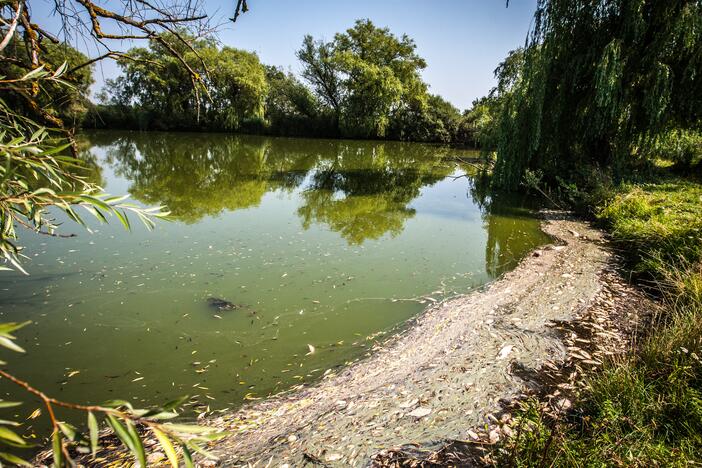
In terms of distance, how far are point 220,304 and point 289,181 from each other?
1019cm

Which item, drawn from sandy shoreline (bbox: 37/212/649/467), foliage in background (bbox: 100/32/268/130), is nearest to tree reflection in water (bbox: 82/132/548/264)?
sandy shoreline (bbox: 37/212/649/467)

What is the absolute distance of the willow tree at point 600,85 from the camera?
31.5ft

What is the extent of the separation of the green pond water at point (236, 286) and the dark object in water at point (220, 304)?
9 centimetres

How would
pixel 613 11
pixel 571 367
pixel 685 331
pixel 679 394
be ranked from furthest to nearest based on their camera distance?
pixel 613 11 → pixel 571 367 → pixel 685 331 → pixel 679 394

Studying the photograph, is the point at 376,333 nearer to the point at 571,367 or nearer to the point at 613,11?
the point at 571,367

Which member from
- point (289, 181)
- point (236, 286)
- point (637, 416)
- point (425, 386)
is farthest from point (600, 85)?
point (289, 181)

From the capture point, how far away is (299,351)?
4387mm

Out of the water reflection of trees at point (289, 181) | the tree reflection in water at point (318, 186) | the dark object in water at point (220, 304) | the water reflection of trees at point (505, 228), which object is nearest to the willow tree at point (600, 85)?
the water reflection of trees at point (505, 228)

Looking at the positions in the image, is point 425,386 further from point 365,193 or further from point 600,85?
point 365,193

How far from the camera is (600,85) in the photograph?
31.8 ft

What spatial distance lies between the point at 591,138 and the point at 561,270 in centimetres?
698

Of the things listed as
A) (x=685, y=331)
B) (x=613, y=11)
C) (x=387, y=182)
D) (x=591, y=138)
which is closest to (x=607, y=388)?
(x=685, y=331)

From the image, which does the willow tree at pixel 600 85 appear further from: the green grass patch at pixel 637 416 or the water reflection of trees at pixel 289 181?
the green grass patch at pixel 637 416

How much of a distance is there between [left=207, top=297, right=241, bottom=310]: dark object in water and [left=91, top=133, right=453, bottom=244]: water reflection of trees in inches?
133
